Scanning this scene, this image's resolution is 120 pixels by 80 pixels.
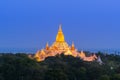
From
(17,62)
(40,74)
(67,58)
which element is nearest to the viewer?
(40,74)

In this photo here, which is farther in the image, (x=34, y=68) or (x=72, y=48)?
(x=72, y=48)

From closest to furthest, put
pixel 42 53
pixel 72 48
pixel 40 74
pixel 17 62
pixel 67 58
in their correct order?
pixel 40 74, pixel 17 62, pixel 67 58, pixel 42 53, pixel 72 48

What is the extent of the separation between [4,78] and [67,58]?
1746 cm

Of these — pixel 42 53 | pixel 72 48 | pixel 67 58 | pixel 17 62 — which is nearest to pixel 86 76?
pixel 17 62

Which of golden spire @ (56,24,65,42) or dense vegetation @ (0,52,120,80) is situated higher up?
golden spire @ (56,24,65,42)

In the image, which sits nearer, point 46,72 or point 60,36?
point 46,72

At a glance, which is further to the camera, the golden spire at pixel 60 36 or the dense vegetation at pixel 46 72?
the golden spire at pixel 60 36

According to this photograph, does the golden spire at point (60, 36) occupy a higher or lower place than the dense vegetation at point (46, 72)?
higher

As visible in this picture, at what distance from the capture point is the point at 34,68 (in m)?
38.5

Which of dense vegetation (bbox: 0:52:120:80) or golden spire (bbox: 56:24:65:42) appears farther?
golden spire (bbox: 56:24:65:42)

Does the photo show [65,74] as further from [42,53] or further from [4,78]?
[42,53]

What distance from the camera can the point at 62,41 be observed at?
67.1 m

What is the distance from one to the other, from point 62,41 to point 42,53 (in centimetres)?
366

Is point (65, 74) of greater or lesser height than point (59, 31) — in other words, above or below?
below
